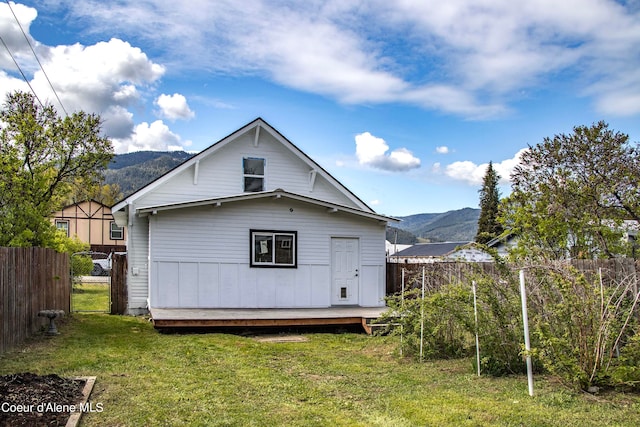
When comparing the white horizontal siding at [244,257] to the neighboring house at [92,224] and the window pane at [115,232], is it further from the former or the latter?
the window pane at [115,232]

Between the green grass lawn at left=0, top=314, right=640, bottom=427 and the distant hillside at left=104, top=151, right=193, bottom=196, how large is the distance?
91.0 metres

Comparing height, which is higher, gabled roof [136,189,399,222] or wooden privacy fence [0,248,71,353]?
gabled roof [136,189,399,222]

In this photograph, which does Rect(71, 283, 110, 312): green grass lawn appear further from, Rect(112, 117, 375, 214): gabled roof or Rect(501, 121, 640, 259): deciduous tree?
Rect(501, 121, 640, 259): deciduous tree

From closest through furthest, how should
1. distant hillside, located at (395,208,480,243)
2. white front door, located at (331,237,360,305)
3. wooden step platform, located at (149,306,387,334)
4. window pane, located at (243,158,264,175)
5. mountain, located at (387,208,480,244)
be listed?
wooden step platform, located at (149,306,387,334) → white front door, located at (331,237,360,305) → window pane, located at (243,158,264,175) → mountain, located at (387,208,480,244) → distant hillside, located at (395,208,480,243)

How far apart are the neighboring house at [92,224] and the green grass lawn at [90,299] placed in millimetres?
15185

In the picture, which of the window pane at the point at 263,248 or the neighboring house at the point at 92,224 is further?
the neighboring house at the point at 92,224

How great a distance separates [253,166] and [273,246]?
3.32 m

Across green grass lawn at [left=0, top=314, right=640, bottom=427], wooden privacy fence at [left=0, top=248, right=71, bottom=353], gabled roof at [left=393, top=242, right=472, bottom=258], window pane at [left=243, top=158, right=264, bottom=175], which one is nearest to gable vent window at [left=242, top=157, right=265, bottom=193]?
window pane at [left=243, top=158, right=264, bottom=175]

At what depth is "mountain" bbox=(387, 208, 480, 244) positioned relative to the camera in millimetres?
138238

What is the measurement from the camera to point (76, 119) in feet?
56.7

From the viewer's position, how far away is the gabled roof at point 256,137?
14.9 meters

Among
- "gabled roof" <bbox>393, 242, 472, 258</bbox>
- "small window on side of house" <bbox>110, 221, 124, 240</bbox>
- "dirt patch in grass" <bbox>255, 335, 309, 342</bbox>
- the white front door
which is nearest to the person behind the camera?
"dirt patch in grass" <bbox>255, 335, 309, 342</bbox>

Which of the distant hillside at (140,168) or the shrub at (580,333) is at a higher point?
the distant hillside at (140,168)

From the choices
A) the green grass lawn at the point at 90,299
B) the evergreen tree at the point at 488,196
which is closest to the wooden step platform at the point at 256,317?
the green grass lawn at the point at 90,299
